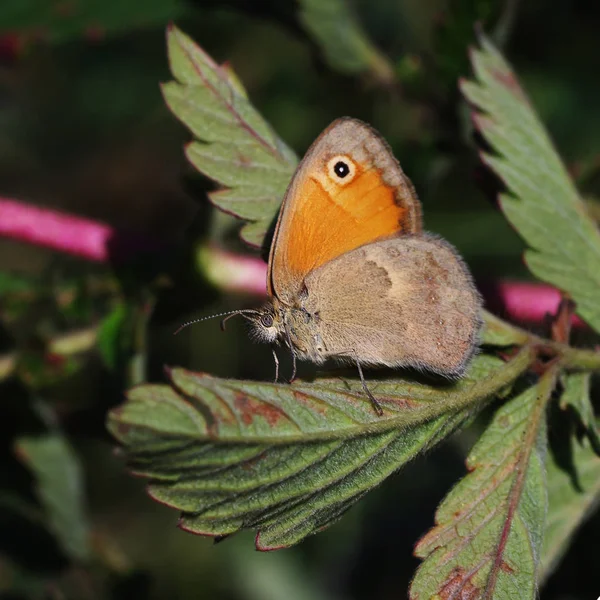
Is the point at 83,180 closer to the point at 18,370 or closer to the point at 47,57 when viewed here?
the point at 47,57

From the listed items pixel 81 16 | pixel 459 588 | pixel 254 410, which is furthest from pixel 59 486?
pixel 81 16

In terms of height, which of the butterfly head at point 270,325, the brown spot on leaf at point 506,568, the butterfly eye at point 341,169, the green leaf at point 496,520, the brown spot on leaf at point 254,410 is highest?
the butterfly eye at point 341,169

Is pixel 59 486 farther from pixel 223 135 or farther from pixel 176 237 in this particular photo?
pixel 176 237

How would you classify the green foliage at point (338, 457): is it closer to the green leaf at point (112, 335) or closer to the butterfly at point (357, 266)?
the butterfly at point (357, 266)

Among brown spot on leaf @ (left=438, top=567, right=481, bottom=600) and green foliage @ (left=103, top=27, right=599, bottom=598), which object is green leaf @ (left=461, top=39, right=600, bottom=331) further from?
brown spot on leaf @ (left=438, top=567, right=481, bottom=600)

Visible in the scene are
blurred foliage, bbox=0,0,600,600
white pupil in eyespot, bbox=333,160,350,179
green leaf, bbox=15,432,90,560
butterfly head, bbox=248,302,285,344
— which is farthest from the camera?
green leaf, bbox=15,432,90,560

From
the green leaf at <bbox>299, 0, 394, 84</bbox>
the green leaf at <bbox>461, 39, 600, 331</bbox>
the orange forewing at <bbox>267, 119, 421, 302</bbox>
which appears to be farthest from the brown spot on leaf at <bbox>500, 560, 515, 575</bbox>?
the green leaf at <bbox>299, 0, 394, 84</bbox>

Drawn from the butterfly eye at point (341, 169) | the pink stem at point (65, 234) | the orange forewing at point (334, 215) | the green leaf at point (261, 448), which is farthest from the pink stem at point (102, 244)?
the green leaf at point (261, 448)
